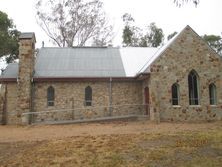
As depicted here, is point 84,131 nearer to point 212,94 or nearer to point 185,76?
point 185,76

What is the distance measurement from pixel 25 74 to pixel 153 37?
26.2 metres

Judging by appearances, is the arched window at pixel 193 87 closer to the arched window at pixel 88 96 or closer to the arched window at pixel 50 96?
the arched window at pixel 88 96

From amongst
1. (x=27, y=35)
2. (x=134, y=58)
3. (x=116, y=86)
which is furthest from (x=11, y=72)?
(x=134, y=58)

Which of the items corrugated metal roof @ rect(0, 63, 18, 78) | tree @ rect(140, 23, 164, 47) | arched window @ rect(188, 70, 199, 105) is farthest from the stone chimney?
tree @ rect(140, 23, 164, 47)

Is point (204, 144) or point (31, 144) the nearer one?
point (204, 144)

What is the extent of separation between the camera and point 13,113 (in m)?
22.9

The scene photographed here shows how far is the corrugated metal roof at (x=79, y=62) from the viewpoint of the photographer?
933 inches

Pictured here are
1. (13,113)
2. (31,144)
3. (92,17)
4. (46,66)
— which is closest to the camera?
(31,144)

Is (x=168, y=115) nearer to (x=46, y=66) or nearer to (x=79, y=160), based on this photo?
(x=46, y=66)

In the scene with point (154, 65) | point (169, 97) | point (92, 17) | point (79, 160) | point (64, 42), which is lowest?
point (79, 160)

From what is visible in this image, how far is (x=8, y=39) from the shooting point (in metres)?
35.2

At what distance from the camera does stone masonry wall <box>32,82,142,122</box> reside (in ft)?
74.6

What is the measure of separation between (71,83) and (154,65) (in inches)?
244

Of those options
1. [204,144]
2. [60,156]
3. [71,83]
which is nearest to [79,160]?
[60,156]
